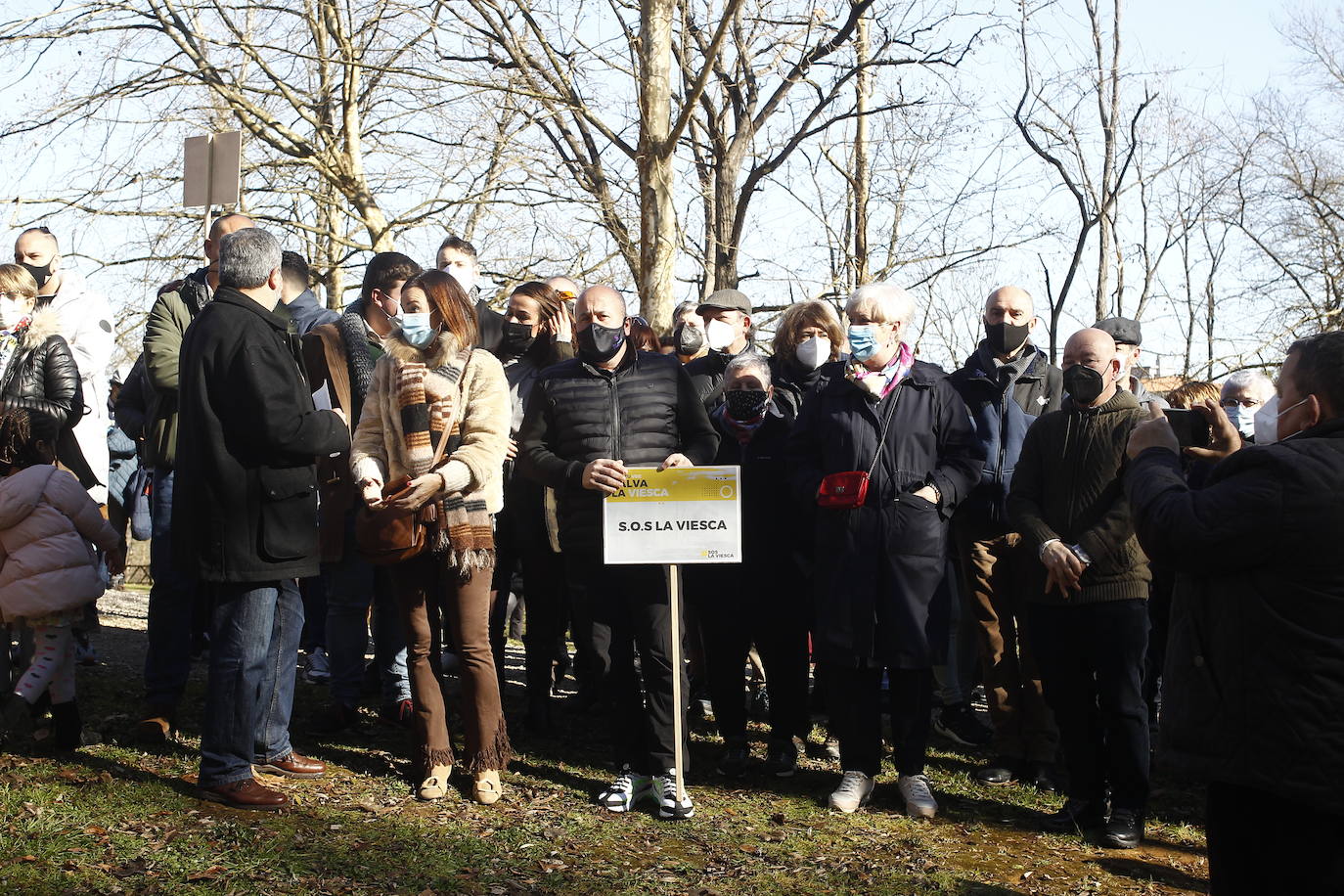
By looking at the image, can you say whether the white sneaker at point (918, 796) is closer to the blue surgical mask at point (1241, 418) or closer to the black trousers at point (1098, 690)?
the black trousers at point (1098, 690)

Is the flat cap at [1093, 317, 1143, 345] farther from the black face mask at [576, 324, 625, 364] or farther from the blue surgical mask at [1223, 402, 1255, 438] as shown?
the black face mask at [576, 324, 625, 364]

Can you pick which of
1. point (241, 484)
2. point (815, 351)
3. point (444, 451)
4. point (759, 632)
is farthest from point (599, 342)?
point (759, 632)

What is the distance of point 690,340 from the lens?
768cm

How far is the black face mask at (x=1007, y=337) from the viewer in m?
6.63

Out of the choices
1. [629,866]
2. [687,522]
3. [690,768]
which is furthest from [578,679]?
[629,866]

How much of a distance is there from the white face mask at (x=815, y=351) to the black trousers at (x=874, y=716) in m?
1.69

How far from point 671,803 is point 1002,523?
2450mm

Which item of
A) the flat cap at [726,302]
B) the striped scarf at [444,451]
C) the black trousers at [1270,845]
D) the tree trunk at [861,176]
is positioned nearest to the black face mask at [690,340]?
the flat cap at [726,302]

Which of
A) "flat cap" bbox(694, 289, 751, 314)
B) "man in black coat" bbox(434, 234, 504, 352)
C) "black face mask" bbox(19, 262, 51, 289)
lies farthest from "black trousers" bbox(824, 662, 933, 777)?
"black face mask" bbox(19, 262, 51, 289)

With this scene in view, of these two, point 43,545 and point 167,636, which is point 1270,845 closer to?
point 167,636

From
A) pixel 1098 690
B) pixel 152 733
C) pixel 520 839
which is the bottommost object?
pixel 520 839

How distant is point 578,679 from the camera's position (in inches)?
291

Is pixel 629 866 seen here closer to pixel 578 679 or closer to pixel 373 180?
pixel 578 679

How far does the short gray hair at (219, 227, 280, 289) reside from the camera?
5.08 meters
